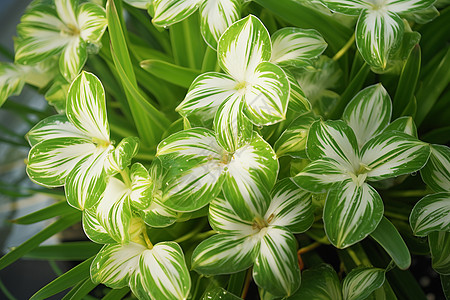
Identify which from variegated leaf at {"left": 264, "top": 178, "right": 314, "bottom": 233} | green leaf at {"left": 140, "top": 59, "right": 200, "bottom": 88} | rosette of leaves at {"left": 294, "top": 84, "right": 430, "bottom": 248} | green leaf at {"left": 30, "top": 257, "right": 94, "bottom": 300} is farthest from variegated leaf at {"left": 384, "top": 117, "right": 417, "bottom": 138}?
green leaf at {"left": 30, "top": 257, "right": 94, "bottom": 300}

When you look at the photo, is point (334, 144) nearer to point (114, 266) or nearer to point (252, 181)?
point (252, 181)

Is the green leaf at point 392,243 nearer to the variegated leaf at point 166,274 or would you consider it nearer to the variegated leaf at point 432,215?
the variegated leaf at point 432,215

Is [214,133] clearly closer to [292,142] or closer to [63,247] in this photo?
[292,142]

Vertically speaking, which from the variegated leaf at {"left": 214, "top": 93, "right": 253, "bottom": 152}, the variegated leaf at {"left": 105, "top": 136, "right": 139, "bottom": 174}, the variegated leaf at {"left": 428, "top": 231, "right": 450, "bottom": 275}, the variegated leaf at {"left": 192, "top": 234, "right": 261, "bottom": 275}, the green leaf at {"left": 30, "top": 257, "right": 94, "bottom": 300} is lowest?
the green leaf at {"left": 30, "top": 257, "right": 94, "bottom": 300}

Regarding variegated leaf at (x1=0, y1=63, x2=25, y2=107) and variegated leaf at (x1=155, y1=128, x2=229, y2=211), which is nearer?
variegated leaf at (x1=155, y1=128, x2=229, y2=211)

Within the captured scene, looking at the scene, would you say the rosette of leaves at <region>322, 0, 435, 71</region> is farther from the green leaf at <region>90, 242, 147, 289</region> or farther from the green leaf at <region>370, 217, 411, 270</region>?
the green leaf at <region>90, 242, 147, 289</region>

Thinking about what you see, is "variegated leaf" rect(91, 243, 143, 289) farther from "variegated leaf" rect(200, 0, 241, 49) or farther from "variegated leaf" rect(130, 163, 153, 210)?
"variegated leaf" rect(200, 0, 241, 49)

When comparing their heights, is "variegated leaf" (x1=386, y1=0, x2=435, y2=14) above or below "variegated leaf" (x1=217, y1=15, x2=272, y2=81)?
above
